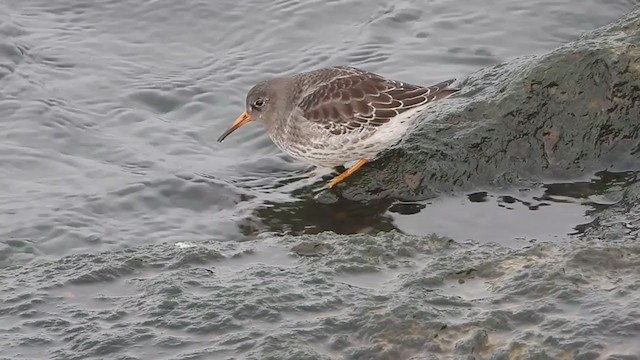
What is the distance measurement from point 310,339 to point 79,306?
4.44 feet

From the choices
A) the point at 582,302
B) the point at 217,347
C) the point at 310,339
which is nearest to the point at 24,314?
the point at 217,347

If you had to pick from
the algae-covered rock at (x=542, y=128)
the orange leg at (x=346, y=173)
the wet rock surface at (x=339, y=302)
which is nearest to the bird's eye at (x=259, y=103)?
the orange leg at (x=346, y=173)

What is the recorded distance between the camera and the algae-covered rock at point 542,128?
7.11 m

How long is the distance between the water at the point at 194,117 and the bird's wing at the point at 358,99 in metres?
0.60

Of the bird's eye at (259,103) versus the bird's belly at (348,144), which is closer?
the bird's belly at (348,144)

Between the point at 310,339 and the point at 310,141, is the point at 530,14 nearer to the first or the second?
the point at 310,141

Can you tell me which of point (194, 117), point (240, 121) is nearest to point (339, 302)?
point (240, 121)

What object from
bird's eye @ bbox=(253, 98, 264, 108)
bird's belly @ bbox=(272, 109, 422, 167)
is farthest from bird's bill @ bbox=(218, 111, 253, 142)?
bird's belly @ bbox=(272, 109, 422, 167)

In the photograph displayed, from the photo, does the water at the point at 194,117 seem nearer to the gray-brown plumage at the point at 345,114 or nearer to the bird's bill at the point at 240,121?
the bird's bill at the point at 240,121

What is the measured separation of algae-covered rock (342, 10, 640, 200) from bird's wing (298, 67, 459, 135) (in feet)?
1.07

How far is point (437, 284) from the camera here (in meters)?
4.93

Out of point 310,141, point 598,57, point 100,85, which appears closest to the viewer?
point 598,57

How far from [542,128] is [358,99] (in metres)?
1.51

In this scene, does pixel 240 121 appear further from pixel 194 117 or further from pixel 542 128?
pixel 542 128
